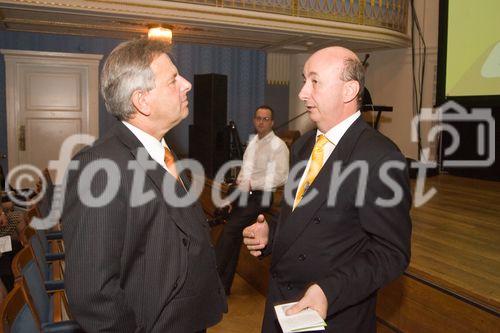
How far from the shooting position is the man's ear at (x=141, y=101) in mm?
1443

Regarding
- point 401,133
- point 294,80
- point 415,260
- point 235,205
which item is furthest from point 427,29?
point 415,260

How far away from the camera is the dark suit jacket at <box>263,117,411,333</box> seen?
138cm

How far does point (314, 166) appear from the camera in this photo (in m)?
1.69

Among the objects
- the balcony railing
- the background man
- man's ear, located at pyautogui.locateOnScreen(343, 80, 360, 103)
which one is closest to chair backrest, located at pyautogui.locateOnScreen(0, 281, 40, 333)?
man's ear, located at pyautogui.locateOnScreen(343, 80, 360, 103)

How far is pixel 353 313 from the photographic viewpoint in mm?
1596

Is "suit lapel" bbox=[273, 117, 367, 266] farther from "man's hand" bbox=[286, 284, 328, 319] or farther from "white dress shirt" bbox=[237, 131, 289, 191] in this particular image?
"white dress shirt" bbox=[237, 131, 289, 191]

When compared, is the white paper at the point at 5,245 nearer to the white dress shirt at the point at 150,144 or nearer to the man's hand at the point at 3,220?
the man's hand at the point at 3,220

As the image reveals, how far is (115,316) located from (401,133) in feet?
26.3

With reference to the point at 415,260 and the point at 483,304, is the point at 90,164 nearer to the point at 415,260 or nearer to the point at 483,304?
the point at 483,304

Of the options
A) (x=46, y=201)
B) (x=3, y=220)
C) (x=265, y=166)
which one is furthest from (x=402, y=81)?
(x=3, y=220)

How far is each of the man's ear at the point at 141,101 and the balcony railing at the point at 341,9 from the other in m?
5.17

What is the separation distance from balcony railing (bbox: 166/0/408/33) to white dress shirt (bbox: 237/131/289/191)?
2804 mm

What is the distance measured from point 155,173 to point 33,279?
1.21m

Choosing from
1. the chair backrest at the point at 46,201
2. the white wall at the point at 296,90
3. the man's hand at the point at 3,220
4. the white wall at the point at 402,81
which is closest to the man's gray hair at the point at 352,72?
the chair backrest at the point at 46,201
